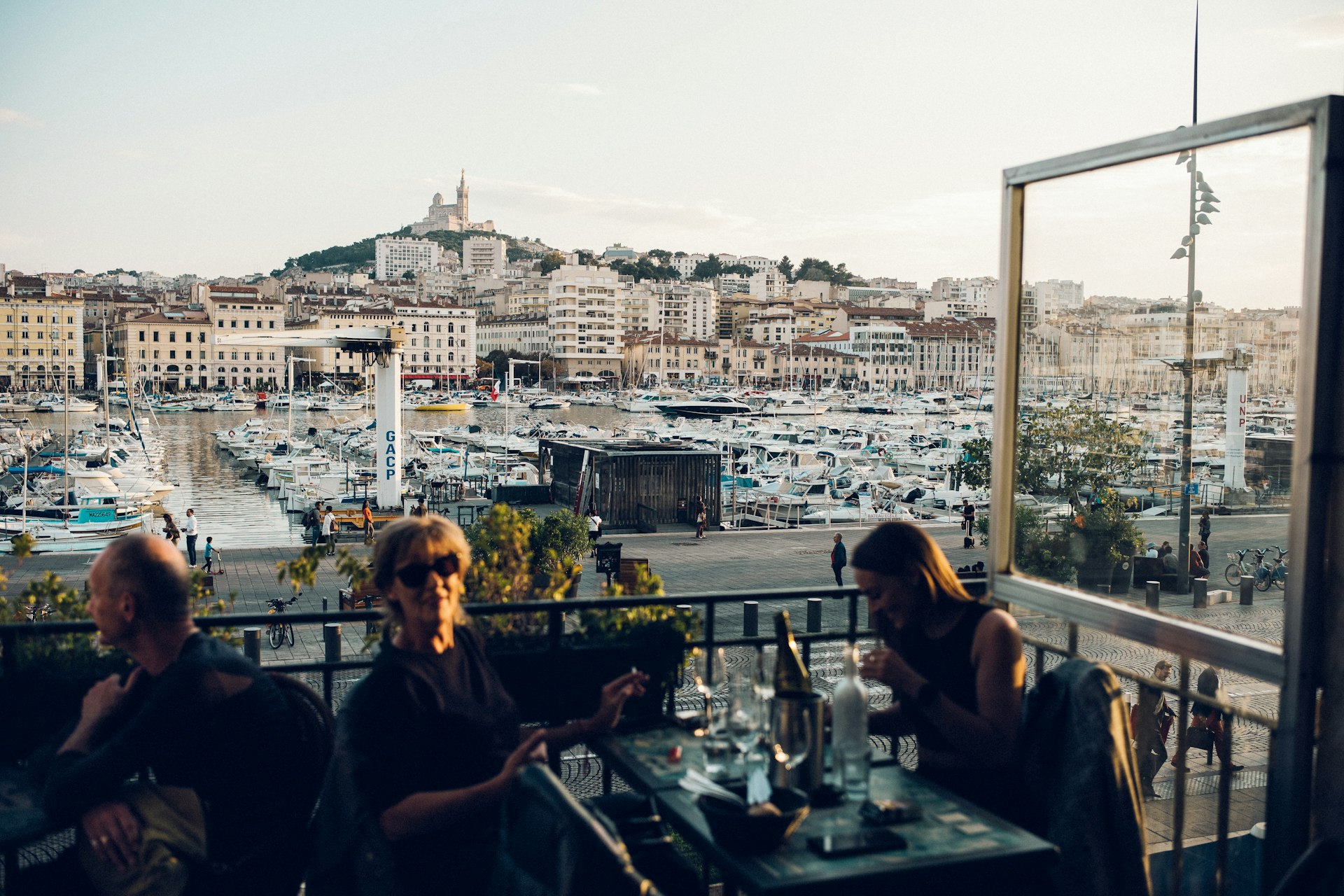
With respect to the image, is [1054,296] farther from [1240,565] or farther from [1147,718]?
[1147,718]

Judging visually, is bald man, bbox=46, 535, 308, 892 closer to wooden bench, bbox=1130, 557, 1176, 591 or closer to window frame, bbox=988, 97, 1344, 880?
window frame, bbox=988, 97, 1344, 880

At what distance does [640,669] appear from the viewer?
3.40m

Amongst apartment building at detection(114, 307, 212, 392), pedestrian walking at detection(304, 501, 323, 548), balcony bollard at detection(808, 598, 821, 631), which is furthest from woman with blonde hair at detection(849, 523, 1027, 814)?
apartment building at detection(114, 307, 212, 392)

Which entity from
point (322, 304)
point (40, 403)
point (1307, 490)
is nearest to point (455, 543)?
point (1307, 490)

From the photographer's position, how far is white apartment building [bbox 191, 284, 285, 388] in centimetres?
12788

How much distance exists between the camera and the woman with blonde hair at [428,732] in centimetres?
237

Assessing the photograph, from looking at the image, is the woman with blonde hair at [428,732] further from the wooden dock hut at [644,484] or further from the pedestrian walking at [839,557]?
the wooden dock hut at [644,484]

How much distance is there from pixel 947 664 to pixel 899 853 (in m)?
0.69

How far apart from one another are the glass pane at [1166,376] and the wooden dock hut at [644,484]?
21888 mm

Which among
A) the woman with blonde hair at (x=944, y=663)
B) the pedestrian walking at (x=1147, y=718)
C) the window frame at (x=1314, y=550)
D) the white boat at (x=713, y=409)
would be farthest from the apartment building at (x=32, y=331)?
the window frame at (x=1314, y=550)

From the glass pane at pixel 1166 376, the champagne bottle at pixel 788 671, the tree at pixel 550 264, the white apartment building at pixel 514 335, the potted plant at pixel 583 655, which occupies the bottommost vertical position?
the potted plant at pixel 583 655

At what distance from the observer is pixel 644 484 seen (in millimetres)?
26125

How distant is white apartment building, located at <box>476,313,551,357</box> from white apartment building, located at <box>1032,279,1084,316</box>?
5808 inches

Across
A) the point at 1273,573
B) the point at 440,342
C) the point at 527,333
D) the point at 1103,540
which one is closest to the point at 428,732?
the point at 1273,573
